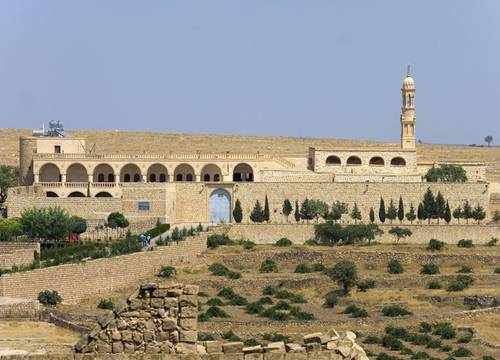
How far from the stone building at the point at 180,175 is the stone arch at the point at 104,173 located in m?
0.04

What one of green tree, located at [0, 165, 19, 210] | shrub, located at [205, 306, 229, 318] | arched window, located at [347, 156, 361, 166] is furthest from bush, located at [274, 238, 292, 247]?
green tree, located at [0, 165, 19, 210]

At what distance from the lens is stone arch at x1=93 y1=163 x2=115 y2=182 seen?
61.7 meters

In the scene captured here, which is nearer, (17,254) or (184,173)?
(17,254)

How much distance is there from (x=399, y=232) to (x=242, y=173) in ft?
39.8

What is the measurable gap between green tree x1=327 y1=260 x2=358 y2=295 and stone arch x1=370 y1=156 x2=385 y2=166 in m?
20.1

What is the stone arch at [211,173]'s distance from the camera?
62562 mm

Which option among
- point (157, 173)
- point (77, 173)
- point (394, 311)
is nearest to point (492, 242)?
point (394, 311)

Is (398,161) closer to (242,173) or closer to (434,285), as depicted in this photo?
(242,173)

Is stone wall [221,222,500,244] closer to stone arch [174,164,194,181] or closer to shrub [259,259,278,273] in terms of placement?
shrub [259,259,278,273]

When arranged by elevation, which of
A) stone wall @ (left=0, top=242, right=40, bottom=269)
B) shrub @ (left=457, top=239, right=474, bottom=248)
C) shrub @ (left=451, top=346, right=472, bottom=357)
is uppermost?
shrub @ (left=457, top=239, right=474, bottom=248)

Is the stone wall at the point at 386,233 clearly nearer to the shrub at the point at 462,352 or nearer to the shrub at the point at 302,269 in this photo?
the shrub at the point at 302,269

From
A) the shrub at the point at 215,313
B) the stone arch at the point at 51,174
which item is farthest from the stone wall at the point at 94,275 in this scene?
the stone arch at the point at 51,174

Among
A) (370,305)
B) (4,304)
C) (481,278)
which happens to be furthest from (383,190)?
(4,304)

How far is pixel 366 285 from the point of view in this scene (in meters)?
45.0
